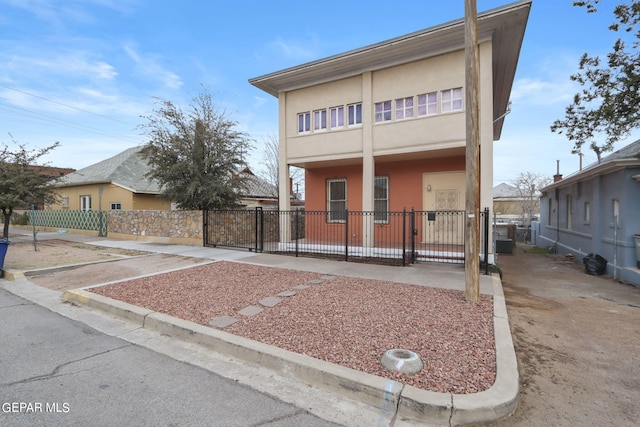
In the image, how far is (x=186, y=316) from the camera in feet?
17.0

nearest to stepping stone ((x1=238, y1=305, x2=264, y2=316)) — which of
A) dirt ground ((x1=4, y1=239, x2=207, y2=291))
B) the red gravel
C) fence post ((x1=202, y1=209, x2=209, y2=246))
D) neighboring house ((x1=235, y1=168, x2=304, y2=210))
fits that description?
the red gravel

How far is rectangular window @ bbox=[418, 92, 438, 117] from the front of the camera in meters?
10.7

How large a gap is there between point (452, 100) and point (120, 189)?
61.8 feet

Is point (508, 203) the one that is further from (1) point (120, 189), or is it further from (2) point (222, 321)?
(2) point (222, 321)

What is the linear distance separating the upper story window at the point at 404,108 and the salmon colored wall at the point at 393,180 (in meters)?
2.24

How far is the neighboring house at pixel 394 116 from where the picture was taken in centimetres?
967

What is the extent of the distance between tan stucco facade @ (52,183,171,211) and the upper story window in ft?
46.0

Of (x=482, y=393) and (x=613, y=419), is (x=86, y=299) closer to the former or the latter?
(x=482, y=393)

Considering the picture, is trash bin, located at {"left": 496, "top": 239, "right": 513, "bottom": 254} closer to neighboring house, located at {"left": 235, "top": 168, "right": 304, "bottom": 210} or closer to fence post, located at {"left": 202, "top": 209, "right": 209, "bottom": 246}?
neighboring house, located at {"left": 235, "top": 168, "right": 304, "bottom": 210}

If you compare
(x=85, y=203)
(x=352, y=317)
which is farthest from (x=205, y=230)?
(x=85, y=203)

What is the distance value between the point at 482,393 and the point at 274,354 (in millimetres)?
2116

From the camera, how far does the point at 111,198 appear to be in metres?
20.7

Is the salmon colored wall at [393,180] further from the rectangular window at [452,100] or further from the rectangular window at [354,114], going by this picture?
the rectangular window at [452,100]

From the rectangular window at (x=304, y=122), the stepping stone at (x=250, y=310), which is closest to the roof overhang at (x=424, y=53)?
the rectangular window at (x=304, y=122)
